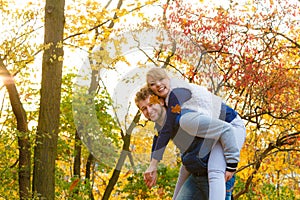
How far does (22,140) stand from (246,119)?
252 centimetres

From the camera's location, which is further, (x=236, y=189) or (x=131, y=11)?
(x=236, y=189)

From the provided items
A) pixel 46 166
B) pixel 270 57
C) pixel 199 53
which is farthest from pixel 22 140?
pixel 270 57

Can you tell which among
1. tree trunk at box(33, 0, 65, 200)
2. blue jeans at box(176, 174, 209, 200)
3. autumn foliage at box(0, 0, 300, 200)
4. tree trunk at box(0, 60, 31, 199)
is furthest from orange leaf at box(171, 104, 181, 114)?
tree trunk at box(0, 60, 31, 199)

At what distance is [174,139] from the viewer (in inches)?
94.3

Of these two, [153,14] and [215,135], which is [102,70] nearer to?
[153,14]

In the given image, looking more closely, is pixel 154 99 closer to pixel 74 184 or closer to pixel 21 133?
pixel 21 133

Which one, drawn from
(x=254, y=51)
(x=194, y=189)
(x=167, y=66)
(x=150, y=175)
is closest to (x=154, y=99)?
(x=150, y=175)

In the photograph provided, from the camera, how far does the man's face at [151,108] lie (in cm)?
233

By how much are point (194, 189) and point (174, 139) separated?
11.2 inches

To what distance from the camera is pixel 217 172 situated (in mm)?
2348

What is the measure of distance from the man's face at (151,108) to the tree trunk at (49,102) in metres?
2.98

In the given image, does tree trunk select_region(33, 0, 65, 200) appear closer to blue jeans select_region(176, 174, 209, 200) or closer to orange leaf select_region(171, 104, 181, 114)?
blue jeans select_region(176, 174, 209, 200)

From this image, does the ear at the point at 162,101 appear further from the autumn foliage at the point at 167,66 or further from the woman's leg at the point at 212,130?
the autumn foliage at the point at 167,66

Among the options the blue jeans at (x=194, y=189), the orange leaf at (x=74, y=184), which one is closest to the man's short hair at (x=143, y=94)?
the blue jeans at (x=194, y=189)
